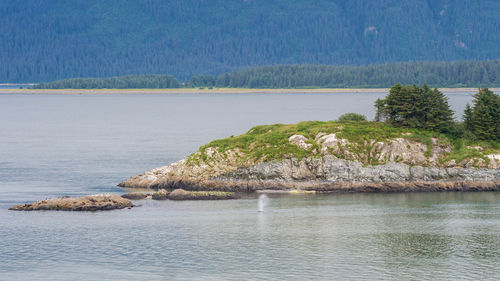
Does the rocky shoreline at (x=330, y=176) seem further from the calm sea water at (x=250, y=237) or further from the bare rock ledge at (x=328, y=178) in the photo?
the calm sea water at (x=250, y=237)

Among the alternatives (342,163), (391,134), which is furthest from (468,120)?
(342,163)

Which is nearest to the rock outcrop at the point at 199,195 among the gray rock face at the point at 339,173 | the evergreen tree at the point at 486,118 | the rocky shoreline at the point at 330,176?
the rocky shoreline at the point at 330,176

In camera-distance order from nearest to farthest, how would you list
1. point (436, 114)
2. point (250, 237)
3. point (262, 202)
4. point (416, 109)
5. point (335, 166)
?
point (250, 237) → point (262, 202) → point (335, 166) → point (416, 109) → point (436, 114)

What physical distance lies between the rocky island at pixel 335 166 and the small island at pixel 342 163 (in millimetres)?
106

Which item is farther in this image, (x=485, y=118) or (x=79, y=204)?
(x=485, y=118)

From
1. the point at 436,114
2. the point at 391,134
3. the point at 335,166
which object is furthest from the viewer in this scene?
the point at 436,114

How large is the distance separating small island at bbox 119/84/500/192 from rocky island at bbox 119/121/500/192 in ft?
0.35

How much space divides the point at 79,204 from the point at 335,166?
28.4 metres

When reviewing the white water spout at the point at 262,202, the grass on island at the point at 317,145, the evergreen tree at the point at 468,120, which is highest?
the evergreen tree at the point at 468,120

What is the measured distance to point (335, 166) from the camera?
88.4 metres

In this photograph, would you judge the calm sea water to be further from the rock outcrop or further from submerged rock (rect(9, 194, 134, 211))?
the rock outcrop

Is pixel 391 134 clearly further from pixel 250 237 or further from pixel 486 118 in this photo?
pixel 250 237

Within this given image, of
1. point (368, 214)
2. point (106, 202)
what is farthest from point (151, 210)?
point (368, 214)

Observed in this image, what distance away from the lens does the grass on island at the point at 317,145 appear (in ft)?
295
